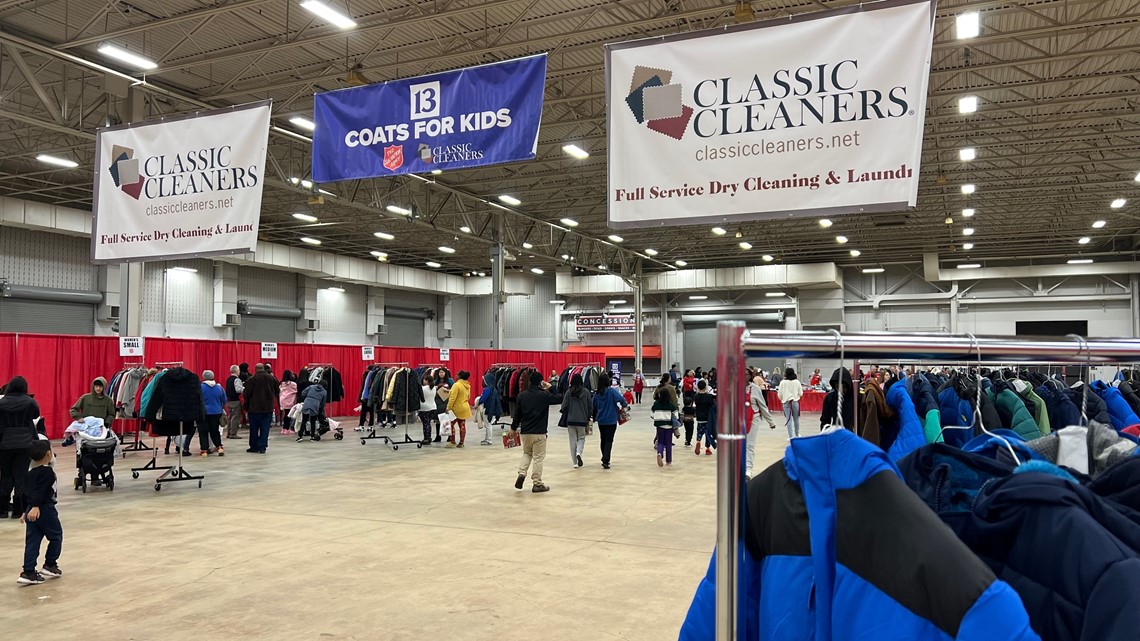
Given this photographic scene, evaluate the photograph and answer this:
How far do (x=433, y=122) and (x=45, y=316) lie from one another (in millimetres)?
21771

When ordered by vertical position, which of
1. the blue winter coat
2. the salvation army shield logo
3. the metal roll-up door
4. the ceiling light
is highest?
the ceiling light

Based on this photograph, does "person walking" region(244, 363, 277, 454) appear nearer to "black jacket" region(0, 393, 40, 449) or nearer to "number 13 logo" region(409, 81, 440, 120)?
"black jacket" region(0, 393, 40, 449)

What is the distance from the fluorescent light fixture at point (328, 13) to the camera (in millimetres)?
10148

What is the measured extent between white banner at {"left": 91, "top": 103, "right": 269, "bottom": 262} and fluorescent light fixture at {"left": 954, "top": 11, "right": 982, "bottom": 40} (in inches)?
366

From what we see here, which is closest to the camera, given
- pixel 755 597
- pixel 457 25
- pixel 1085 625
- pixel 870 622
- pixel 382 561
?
pixel 1085 625

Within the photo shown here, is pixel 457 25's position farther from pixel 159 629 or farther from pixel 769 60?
pixel 159 629

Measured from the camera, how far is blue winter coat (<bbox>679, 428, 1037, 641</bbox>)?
1.12 meters

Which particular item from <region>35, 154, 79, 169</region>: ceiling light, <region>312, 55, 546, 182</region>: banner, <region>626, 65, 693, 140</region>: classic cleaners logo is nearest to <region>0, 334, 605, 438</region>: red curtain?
<region>35, 154, 79, 169</region>: ceiling light

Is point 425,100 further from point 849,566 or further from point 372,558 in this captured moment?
point 849,566

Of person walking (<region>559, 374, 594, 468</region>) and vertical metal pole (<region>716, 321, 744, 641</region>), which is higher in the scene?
vertical metal pole (<region>716, 321, 744, 641</region>)

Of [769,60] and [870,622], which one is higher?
[769,60]

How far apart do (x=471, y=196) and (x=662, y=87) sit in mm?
17326

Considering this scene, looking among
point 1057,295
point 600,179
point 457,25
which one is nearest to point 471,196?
point 600,179

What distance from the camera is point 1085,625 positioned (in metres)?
1.09
